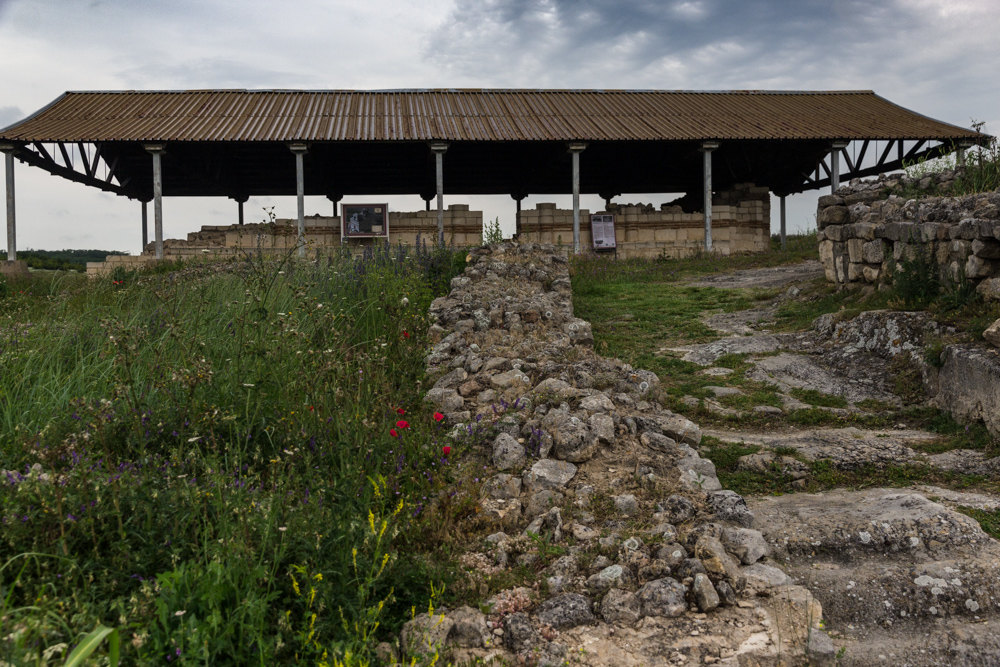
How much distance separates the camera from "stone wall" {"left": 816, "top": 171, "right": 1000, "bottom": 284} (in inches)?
245

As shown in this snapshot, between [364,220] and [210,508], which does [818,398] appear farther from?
[364,220]

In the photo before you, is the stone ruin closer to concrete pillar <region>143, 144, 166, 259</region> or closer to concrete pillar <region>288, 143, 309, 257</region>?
concrete pillar <region>288, 143, 309, 257</region>

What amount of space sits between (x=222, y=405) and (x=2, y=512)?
130 cm

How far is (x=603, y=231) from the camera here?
1819 cm

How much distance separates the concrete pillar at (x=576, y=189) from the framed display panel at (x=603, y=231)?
2.83 feet

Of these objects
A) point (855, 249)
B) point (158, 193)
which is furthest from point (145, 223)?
point (855, 249)

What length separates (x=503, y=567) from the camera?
300 centimetres

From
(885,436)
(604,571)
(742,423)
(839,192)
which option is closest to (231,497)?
(604,571)

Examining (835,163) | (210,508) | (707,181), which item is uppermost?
(835,163)

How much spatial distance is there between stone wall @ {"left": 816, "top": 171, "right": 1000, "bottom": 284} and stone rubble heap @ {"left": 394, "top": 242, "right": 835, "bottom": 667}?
3.44 metres

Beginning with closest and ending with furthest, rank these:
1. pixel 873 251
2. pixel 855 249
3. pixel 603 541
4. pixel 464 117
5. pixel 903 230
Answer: pixel 603 541
pixel 903 230
pixel 873 251
pixel 855 249
pixel 464 117

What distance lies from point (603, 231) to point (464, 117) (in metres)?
4.78

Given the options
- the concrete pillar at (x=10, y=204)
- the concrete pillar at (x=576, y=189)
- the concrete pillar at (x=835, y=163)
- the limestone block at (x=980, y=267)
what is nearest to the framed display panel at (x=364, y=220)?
the concrete pillar at (x=576, y=189)

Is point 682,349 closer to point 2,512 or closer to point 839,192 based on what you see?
point 839,192
